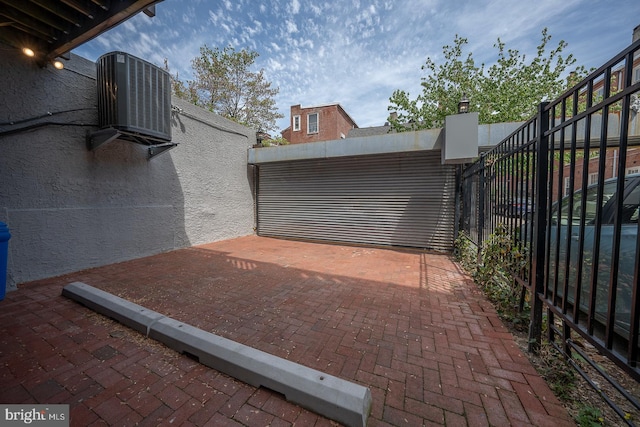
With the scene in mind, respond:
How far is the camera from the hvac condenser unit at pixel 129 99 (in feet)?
14.2

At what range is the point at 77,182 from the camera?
461 cm

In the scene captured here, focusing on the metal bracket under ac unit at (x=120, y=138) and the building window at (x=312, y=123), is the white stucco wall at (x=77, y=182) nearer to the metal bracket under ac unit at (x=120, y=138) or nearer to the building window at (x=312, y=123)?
the metal bracket under ac unit at (x=120, y=138)

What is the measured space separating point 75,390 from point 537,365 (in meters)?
3.68

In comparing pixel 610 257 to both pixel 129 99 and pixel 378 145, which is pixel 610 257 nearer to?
pixel 378 145

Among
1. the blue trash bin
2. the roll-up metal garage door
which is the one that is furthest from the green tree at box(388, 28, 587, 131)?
the blue trash bin

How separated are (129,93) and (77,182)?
1901 millimetres

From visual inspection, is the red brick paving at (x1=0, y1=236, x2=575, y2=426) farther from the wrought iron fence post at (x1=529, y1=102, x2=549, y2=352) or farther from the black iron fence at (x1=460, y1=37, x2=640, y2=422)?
the black iron fence at (x1=460, y1=37, x2=640, y2=422)

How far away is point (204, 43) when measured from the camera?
14.5 meters

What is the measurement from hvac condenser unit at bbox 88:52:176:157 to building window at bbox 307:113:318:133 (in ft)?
54.9

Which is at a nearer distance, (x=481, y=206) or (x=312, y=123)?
(x=481, y=206)

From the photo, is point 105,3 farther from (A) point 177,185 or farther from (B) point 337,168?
(B) point 337,168

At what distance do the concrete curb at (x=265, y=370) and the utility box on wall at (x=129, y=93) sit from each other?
11.0 ft

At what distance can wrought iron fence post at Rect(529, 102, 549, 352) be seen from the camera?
2.16 metres

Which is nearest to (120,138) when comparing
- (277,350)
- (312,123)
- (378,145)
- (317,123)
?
(277,350)
